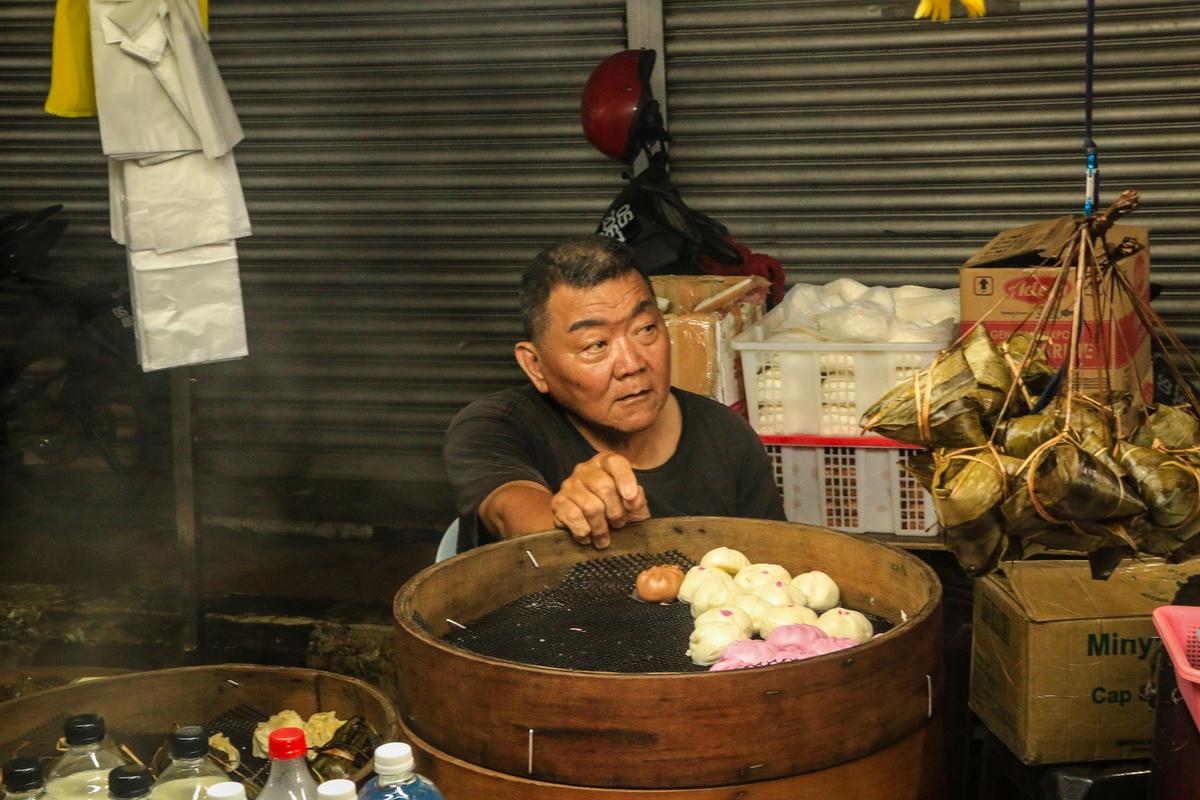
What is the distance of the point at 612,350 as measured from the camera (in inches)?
142

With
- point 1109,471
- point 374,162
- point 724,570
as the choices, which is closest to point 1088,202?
point 1109,471

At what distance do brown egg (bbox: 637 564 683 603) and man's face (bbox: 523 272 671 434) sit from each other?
2.25 feet

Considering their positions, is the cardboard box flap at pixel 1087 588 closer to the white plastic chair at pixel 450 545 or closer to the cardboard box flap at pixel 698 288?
the white plastic chair at pixel 450 545

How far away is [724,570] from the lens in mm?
3043

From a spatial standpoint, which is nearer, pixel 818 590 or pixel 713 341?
pixel 818 590

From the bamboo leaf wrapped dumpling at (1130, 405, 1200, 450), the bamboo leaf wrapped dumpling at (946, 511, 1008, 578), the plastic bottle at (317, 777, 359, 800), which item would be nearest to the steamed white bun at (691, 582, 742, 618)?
the bamboo leaf wrapped dumpling at (946, 511, 1008, 578)

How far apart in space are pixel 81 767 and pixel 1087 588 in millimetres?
2360

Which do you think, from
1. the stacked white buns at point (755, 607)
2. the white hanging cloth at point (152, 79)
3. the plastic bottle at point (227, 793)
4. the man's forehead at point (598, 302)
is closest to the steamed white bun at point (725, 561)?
the stacked white buns at point (755, 607)

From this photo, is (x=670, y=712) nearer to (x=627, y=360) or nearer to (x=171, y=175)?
(x=627, y=360)

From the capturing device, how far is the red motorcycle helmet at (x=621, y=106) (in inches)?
231

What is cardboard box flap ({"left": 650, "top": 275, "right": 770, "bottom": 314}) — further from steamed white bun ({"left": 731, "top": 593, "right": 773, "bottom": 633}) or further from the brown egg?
steamed white bun ({"left": 731, "top": 593, "right": 773, "bottom": 633})

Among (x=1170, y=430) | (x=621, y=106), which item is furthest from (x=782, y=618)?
Answer: (x=621, y=106)

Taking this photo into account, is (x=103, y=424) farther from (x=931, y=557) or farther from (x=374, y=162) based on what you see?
(x=931, y=557)

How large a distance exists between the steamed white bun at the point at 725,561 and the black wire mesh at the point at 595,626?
12 centimetres
